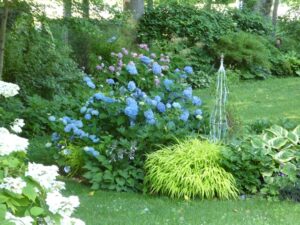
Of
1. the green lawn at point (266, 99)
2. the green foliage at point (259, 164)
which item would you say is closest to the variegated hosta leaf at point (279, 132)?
the green foliage at point (259, 164)

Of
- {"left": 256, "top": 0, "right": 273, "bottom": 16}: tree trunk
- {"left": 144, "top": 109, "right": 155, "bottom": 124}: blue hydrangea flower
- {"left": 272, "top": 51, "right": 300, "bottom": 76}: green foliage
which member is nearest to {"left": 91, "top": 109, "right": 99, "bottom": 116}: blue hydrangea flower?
{"left": 144, "top": 109, "right": 155, "bottom": 124}: blue hydrangea flower

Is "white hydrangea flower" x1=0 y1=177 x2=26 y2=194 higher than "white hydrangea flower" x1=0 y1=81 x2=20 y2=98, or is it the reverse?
"white hydrangea flower" x1=0 y1=81 x2=20 y2=98

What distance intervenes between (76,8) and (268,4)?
14.6m

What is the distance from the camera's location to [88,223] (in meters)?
4.56

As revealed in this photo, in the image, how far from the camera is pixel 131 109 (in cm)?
582

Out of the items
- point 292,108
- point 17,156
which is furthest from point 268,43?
point 17,156

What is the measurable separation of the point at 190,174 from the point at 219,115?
3.01 feet

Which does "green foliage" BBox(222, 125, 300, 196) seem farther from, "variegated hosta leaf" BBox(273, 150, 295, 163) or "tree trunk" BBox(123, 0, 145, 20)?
"tree trunk" BBox(123, 0, 145, 20)

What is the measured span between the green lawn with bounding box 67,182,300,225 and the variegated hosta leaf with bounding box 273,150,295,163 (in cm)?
48

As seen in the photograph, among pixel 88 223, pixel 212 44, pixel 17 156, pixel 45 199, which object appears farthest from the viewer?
pixel 212 44

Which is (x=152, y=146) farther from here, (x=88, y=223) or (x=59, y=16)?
(x=59, y=16)

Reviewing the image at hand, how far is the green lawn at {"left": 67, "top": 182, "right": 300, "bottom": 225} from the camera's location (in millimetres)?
4648

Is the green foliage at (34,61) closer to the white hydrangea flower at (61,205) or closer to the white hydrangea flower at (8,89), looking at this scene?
the white hydrangea flower at (8,89)

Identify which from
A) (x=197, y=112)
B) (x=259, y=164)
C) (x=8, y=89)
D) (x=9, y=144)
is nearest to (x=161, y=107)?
(x=197, y=112)
